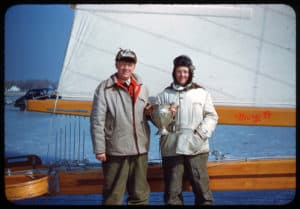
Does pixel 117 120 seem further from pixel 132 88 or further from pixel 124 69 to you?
pixel 124 69

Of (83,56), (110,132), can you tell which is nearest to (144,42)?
(83,56)

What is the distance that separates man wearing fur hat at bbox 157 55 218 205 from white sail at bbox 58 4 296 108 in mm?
231

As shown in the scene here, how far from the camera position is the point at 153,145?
3068 millimetres

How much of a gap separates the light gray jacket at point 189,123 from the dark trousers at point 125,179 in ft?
0.77

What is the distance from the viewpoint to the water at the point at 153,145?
3041 mm

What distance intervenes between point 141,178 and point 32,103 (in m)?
1.10

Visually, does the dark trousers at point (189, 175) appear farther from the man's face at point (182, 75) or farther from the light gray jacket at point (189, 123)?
the man's face at point (182, 75)

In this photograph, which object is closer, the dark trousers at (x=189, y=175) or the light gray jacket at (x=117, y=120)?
the light gray jacket at (x=117, y=120)

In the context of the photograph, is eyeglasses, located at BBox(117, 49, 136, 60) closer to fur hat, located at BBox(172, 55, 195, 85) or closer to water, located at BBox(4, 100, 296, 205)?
fur hat, located at BBox(172, 55, 195, 85)

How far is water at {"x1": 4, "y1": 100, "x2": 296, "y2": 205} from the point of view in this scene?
3.04 metres

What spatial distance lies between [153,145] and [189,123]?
1.34 feet

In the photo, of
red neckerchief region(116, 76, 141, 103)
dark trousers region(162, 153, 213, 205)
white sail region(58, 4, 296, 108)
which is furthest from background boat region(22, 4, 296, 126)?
dark trousers region(162, 153, 213, 205)

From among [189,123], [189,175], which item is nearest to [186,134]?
[189,123]

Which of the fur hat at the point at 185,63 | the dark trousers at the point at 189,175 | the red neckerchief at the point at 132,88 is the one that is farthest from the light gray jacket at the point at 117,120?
the fur hat at the point at 185,63
